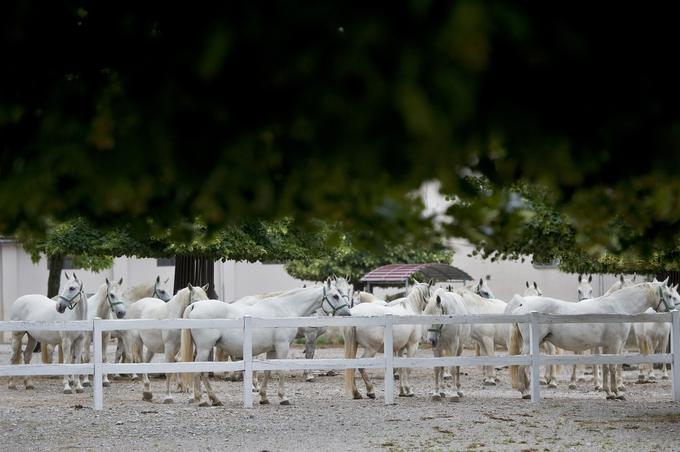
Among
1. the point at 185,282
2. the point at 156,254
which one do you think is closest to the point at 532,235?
the point at 156,254

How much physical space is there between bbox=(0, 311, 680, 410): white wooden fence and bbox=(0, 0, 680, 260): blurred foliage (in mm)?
11201

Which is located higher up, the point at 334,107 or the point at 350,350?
the point at 334,107

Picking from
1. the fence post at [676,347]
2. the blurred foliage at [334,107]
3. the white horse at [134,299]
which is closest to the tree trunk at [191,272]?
the white horse at [134,299]

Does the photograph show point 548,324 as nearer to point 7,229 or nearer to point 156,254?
point 156,254

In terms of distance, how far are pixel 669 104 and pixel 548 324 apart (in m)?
14.0

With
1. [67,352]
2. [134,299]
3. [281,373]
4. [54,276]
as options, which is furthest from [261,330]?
[54,276]

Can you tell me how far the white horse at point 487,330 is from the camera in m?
19.9

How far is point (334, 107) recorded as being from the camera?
260 centimetres

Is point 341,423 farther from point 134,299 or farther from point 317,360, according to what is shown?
point 134,299

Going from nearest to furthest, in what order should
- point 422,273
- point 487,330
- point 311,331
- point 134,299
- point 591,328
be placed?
1. point 591,328
2. point 311,331
3. point 487,330
4. point 134,299
5. point 422,273

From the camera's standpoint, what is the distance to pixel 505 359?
16031 mm

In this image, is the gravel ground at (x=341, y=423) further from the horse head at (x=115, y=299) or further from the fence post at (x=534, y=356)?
the horse head at (x=115, y=299)

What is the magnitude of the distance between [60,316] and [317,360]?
5.77 metres

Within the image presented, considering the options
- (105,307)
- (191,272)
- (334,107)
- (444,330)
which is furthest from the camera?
(191,272)
